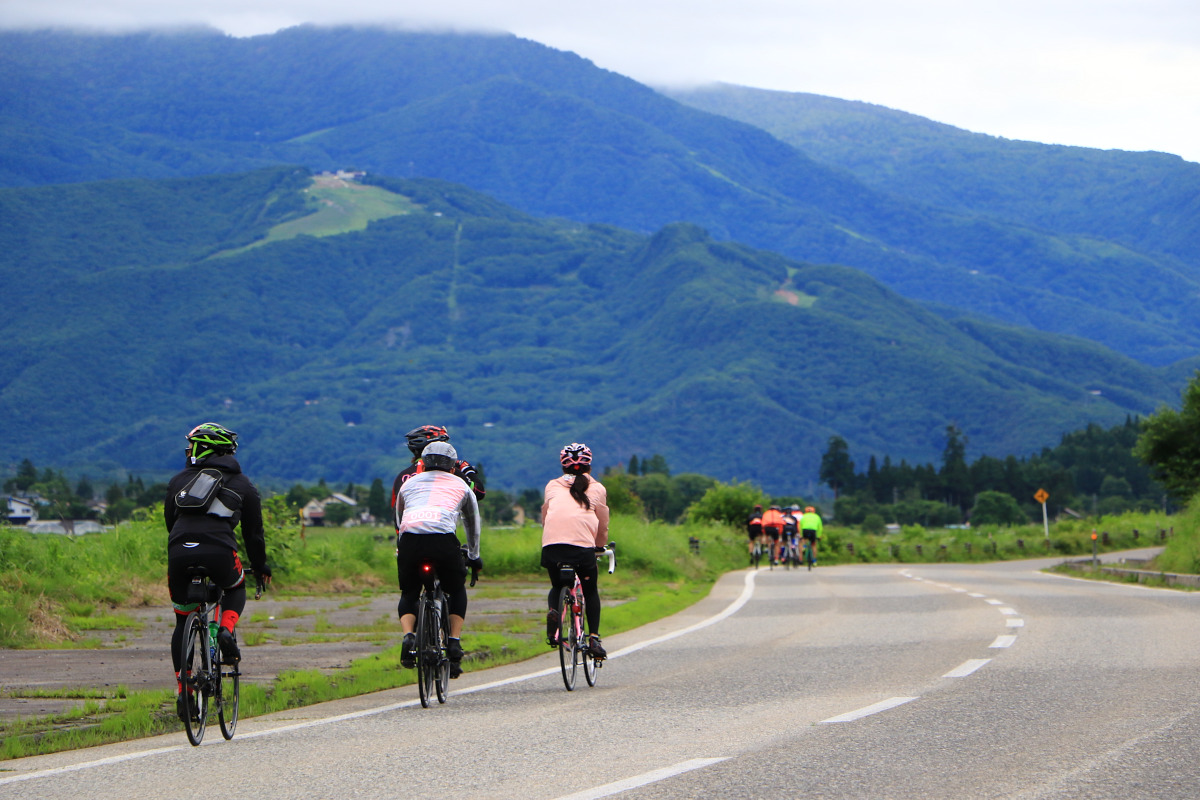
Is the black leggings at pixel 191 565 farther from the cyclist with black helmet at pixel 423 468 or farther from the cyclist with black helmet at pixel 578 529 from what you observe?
the cyclist with black helmet at pixel 578 529

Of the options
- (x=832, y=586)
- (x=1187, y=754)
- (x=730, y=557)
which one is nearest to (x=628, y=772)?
(x=1187, y=754)

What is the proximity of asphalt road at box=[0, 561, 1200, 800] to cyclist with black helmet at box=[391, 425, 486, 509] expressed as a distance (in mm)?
1444

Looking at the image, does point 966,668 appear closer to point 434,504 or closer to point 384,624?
point 434,504

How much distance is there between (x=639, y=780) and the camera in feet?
20.5

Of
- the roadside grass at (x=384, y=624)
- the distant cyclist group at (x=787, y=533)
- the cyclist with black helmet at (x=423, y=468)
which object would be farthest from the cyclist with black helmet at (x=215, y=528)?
the distant cyclist group at (x=787, y=533)

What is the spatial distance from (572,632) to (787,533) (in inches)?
1091

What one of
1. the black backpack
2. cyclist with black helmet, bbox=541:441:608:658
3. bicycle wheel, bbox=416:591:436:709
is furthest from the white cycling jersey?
the black backpack

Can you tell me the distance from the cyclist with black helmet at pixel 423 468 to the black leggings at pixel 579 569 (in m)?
0.84

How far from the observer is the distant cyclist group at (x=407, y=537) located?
25.4 feet

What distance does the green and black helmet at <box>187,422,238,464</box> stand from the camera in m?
7.96

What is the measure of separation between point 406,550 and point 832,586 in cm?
1798

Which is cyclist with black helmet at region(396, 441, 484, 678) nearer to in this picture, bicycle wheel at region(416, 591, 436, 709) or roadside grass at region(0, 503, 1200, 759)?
bicycle wheel at region(416, 591, 436, 709)

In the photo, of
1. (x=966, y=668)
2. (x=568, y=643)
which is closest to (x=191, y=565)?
(x=568, y=643)

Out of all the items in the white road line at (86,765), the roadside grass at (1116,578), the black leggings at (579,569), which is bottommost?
the roadside grass at (1116,578)
